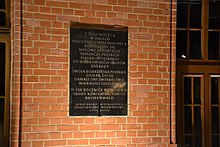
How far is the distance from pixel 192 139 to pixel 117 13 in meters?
2.00

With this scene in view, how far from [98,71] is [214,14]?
198 cm

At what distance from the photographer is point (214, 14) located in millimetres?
4887

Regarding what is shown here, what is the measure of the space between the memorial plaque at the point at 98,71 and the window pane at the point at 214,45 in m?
1.37

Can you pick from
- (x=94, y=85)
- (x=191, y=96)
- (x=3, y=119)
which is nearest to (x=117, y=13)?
(x=94, y=85)

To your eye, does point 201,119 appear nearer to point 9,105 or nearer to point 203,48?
point 203,48

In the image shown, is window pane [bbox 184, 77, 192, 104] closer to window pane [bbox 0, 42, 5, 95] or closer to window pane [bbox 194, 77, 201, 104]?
window pane [bbox 194, 77, 201, 104]

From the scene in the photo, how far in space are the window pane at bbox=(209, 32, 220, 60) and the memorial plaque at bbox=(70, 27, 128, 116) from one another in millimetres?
1368

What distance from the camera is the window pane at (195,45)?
4.79 m

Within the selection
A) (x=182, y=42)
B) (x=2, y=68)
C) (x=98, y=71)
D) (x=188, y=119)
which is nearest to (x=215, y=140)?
(x=188, y=119)

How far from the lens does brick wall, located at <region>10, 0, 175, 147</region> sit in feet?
12.6

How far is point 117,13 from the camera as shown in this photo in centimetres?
423

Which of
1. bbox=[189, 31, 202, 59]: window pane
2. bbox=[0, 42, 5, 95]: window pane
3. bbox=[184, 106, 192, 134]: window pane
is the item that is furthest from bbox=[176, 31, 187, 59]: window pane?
bbox=[0, 42, 5, 95]: window pane

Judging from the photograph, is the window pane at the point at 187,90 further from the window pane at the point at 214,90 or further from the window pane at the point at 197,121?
the window pane at the point at 214,90

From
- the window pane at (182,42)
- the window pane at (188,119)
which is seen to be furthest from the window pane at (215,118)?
the window pane at (182,42)
